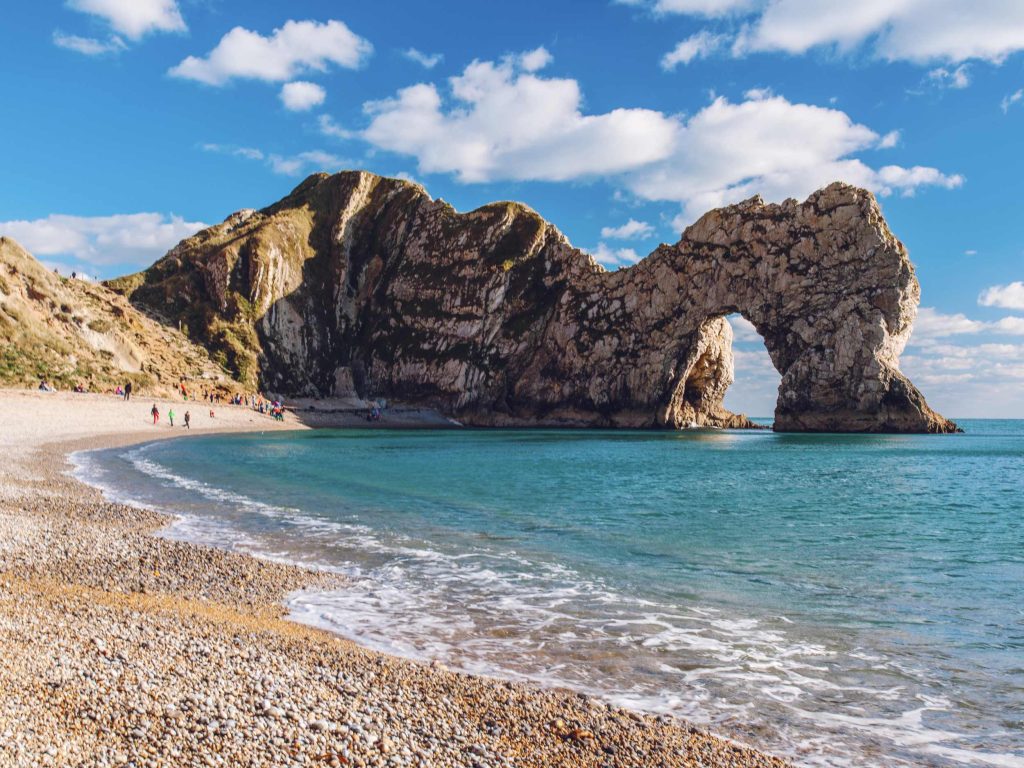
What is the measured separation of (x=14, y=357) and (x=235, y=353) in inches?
1519

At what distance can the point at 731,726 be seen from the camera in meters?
6.95

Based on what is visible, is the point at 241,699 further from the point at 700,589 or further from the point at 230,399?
the point at 230,399

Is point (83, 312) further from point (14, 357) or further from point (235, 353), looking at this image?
point (235, 353)

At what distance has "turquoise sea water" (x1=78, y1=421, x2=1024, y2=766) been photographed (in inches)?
298

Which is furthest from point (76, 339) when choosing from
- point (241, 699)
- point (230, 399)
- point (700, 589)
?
point (241, 699)

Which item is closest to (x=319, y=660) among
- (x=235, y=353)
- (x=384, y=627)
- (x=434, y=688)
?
(x=434, y=688)

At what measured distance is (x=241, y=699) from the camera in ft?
19.5

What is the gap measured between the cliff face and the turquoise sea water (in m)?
63.8

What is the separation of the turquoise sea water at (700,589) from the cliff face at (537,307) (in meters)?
63.8

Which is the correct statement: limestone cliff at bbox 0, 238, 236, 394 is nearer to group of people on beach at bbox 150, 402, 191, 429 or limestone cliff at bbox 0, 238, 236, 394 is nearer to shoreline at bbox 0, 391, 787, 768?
group of people on beach at bbox 150, 402, 191, 429

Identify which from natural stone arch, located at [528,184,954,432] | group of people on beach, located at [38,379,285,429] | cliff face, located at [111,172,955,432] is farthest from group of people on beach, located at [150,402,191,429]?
natural stone arch, located at [528,184,954,432]

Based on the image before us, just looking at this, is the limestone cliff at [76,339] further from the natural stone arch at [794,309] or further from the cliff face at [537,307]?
the natural stone arch at [794,309]

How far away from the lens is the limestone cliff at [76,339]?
67.2 meters

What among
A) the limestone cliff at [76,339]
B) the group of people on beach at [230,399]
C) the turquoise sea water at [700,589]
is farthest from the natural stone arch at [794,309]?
the turquoise sea water at [700,589]
